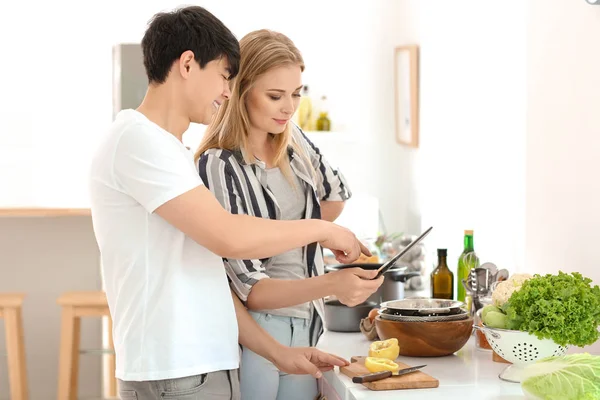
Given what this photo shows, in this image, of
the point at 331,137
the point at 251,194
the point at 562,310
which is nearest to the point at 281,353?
the point at 251,194

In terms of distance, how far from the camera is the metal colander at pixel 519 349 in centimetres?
184

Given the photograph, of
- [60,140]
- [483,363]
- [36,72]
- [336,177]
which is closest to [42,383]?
[60,140]

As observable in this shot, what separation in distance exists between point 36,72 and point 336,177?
405 cm

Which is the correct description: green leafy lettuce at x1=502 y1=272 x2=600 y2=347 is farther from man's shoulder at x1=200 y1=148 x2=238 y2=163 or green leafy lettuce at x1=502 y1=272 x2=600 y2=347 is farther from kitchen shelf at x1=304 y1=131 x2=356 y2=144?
kitchen shelf at x1=304 y1=131 x2=356 y2=144

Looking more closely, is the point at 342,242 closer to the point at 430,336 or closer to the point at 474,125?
the point at 430,336

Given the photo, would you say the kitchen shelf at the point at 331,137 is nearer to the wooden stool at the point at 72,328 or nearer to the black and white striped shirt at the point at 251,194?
the wooden stool at the point at 72,328

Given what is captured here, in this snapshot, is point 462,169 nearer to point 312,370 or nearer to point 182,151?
point 312,370

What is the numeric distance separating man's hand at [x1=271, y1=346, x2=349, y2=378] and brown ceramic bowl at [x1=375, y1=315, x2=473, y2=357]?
7.5 inches

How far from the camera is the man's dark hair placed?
1.74 meters

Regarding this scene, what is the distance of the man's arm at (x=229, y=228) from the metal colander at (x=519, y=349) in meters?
0.46

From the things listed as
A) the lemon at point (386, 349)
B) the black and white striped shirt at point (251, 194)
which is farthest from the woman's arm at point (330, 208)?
the lemon at point (386, 349)

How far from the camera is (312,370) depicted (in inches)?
76.8

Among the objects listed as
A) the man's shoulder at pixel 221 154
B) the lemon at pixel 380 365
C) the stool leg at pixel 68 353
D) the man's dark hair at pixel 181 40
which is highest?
the man's dark hair at pixel 181 40

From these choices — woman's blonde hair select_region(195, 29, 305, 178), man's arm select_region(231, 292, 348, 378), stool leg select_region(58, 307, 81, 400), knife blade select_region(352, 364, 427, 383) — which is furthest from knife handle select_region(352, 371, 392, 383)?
stool leg select_region(58, 307, 81, 400)
